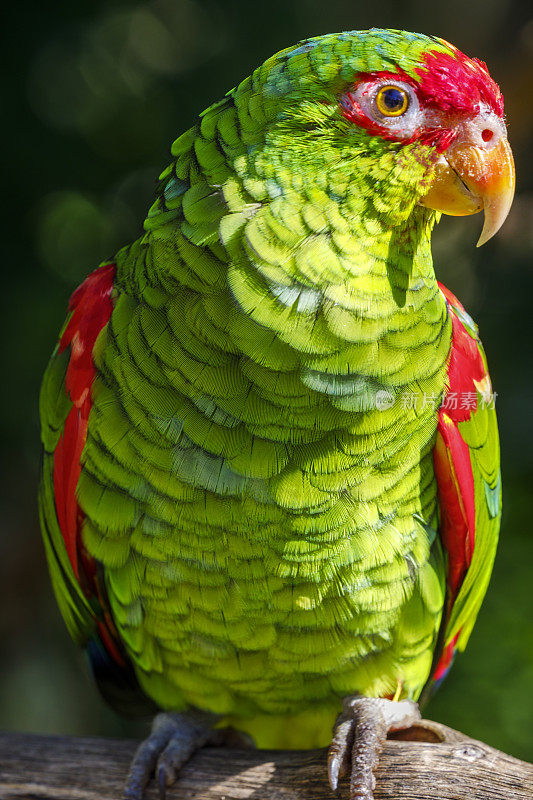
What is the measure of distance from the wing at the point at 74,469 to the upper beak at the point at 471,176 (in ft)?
1.63

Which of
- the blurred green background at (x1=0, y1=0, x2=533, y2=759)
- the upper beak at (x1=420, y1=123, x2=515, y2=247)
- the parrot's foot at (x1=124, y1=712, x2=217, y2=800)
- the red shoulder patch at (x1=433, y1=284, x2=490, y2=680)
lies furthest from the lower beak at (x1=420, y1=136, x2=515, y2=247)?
the parrot's foot at (x1=124, y1=712, x2=217, y2=800)

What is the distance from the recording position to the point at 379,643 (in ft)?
3.66

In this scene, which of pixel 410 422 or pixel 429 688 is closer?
pixel 410 422

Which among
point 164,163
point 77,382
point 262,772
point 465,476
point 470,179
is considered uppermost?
point 164,163

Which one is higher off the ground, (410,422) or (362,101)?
(362,101)

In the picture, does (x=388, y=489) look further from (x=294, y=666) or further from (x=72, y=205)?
(x=72, y=205)

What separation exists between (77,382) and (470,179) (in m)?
0.61

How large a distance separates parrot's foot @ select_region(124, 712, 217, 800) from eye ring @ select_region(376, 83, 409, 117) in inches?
38.5

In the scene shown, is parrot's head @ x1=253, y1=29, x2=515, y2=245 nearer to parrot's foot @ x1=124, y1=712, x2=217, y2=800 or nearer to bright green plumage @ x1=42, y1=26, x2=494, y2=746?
bright green plumage @ x1=42, y1=26, x2=494, y2=746

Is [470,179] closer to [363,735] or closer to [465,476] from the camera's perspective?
[465,476]

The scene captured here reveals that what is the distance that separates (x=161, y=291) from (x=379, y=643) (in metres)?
0.61

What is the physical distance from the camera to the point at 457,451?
1.09 metres

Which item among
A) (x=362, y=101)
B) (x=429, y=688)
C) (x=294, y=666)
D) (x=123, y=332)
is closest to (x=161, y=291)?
(x=123, y=332)

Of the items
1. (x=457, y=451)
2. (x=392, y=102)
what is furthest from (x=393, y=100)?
(x=457, y=451)
